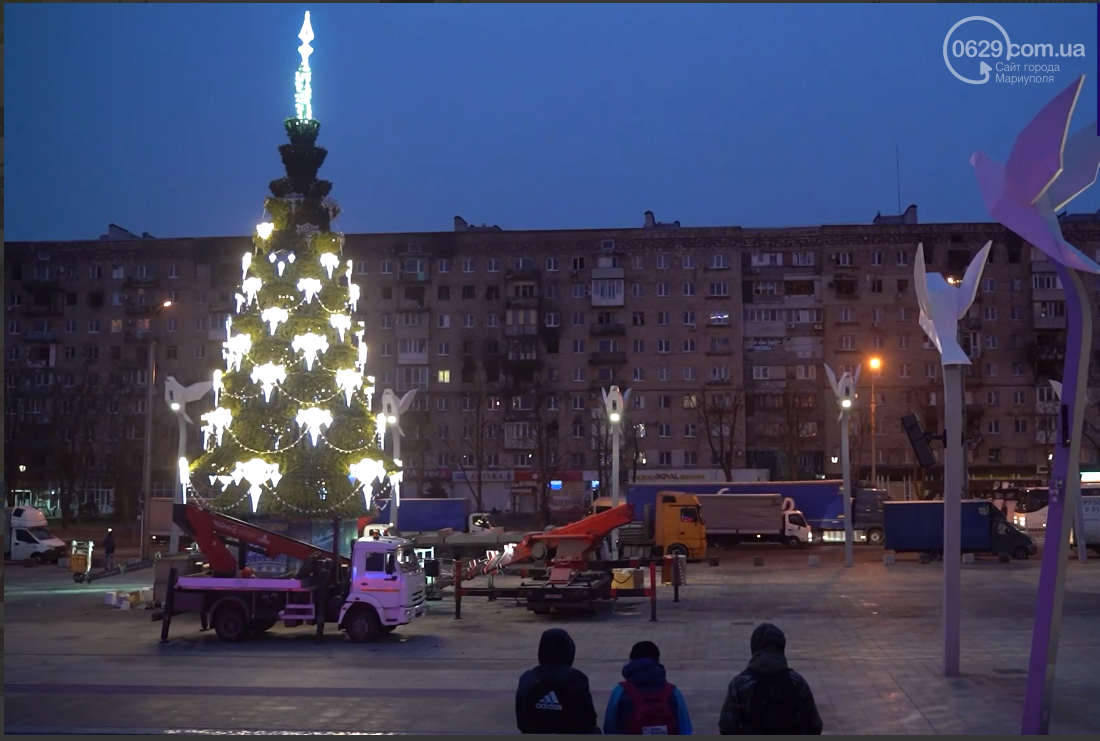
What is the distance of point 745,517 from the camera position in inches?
1982

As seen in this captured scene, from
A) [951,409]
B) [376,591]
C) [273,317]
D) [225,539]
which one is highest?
[273,317]

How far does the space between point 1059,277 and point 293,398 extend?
2051 cm

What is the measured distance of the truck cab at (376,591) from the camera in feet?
71.9

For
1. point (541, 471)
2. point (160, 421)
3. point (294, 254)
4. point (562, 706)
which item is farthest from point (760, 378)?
point (562, 706)

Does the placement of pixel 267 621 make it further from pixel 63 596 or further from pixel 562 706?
pixel 562 706

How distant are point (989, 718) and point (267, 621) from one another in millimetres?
14425

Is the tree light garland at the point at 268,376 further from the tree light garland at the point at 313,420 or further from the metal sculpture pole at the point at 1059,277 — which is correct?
the metal sculpture pole at the point at 1059,277

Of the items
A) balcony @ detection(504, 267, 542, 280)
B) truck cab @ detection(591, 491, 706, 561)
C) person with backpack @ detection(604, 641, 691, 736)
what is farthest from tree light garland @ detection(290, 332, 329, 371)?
balcony @ detection(504, 267, 542, 280)

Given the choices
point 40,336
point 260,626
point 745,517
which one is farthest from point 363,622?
point 40,336

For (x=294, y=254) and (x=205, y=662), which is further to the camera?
(x=294, y=254)

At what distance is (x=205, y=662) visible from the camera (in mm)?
19281

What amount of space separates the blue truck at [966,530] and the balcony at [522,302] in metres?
35.1

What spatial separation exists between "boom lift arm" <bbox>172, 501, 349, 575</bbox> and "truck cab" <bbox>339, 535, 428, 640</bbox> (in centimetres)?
171

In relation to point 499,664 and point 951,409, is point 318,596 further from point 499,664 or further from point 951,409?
point 951,409
